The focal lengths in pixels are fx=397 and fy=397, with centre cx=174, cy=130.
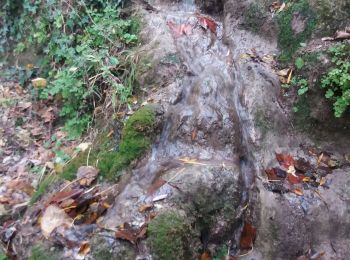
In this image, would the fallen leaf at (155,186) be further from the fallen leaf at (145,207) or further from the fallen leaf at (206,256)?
the fallen leaf at (206,256)

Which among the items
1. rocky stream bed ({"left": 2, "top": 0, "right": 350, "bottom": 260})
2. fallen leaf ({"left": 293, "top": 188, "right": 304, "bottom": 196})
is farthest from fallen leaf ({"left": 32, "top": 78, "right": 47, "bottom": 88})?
fallen leaf ({"left": 293, "top": 188, "right": 304, "bottom": 196})

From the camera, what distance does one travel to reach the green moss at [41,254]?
11.3 ft

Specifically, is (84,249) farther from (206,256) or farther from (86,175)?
(206,256)

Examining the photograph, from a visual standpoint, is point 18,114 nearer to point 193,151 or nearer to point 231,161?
point 193,151

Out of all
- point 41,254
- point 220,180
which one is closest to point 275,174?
point 220,180

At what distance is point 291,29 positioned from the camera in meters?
5.49

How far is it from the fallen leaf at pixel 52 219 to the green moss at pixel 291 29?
348cm

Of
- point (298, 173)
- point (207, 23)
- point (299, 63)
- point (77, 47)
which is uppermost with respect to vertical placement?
point (207, 23)

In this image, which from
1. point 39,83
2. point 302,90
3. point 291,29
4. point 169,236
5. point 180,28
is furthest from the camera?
point 180,28

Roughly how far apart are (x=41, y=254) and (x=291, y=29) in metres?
4.23

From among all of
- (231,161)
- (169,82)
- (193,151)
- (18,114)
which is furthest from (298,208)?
(18,114)

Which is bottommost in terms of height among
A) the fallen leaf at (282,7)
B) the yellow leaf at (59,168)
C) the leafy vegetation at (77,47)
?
the yellow leaf at (59,168)

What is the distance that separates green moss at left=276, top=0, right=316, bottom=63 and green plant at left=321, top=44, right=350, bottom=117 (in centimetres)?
69

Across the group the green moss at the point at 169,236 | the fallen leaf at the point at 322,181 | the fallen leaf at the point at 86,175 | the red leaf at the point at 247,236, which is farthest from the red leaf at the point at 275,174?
the fallen leaf at the point at 86,175
